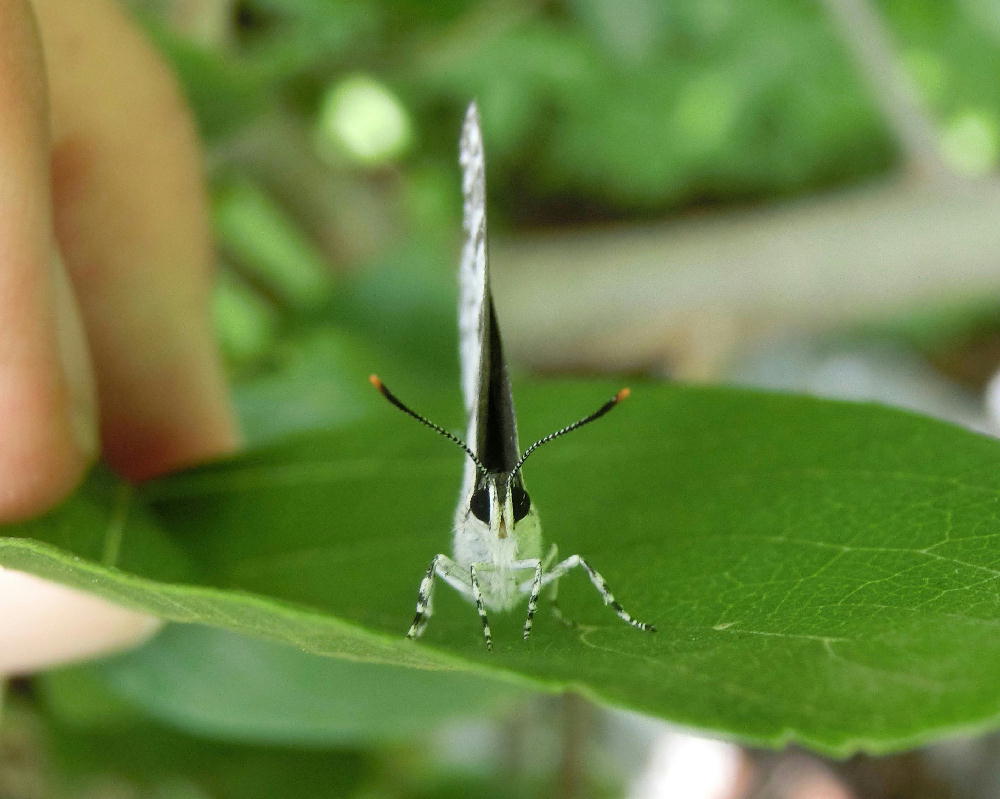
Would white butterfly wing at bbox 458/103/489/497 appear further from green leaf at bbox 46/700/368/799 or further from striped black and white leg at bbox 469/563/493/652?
green leaf at bbox 46/700/368/799

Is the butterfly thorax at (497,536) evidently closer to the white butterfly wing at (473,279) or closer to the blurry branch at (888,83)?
the white butterfly wing at (473,279)

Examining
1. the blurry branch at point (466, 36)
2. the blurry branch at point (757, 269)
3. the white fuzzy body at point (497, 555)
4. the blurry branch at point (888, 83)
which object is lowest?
the white fuzzy body at point (497, 555)

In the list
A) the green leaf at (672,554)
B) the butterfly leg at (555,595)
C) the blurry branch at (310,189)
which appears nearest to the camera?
the green leaf at (672,554)

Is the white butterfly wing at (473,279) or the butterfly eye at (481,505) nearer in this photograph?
the white butterfly wing at (473,279)

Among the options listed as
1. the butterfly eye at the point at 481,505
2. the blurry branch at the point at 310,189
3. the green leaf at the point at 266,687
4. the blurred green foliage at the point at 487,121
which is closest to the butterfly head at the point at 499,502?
the butterfly eye at the point at 481,505

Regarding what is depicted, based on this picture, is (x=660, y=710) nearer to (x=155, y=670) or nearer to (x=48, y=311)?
(x=48, y=311)

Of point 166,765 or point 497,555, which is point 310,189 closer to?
point 166,765

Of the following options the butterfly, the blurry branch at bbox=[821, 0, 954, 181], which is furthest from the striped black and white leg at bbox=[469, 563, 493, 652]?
the blurry branch at bbox=[821, 0, 954, 181]

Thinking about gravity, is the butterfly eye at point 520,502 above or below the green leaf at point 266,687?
above
